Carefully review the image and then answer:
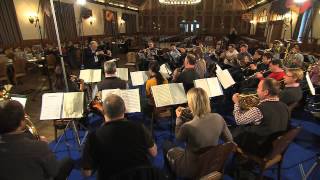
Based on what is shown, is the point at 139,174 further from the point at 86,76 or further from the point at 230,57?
the point at 230,57

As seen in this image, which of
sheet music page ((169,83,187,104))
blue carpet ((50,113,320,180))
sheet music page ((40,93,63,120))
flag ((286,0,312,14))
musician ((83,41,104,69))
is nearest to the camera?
sheet music page ((40,93,63,120))

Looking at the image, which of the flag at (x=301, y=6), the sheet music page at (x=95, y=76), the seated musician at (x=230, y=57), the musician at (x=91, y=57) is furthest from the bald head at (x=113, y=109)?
the flag at (x=301, y=6)

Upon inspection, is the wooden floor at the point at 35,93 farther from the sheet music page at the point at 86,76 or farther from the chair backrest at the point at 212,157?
the chair backrest at the point at 212,157

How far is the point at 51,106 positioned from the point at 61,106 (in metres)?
0.13

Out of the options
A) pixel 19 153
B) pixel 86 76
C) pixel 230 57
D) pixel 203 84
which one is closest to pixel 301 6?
pixel 230 57

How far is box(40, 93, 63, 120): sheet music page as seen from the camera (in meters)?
2.99

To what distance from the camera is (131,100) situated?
11.0 feet

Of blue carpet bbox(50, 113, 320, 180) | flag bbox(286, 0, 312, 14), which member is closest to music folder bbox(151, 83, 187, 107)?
blue carpet bbox(50, 113, 320, 180)

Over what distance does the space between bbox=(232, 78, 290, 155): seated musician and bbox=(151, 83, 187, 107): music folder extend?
1088mm

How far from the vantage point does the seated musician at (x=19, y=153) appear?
5.38ft

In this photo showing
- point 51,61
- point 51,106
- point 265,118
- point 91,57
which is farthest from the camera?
point 51,61

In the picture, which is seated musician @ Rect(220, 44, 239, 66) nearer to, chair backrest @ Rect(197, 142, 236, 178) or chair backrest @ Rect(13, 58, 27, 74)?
chair backrest @ Rect(197, 142, 236, 178)

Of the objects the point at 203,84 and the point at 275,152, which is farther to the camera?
the point at 203,84

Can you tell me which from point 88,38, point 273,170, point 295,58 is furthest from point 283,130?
point 88,38
